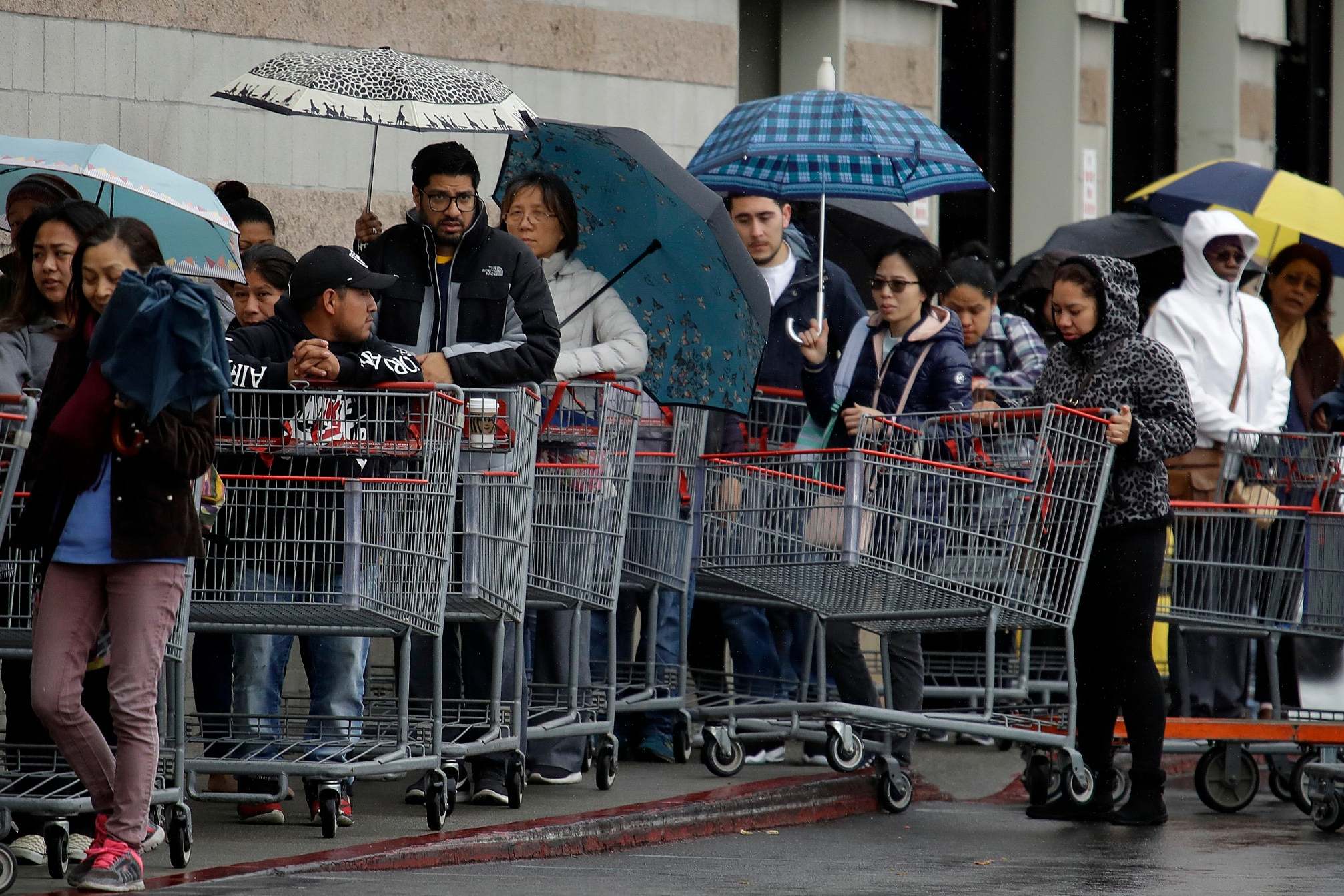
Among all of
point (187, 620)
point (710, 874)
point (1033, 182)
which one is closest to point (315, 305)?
point (187, 620)

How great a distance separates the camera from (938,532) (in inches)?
320

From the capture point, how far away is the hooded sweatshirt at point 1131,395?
842cm

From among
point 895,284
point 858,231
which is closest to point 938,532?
point 895,284

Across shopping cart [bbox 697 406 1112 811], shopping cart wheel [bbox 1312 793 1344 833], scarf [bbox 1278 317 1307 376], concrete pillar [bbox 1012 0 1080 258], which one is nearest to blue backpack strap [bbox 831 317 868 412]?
shopping cart [bbox 697 406 1112 811]

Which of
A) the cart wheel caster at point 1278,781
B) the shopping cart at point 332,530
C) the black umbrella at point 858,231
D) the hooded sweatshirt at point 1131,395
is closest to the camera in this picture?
the shopping cart at point 332,530

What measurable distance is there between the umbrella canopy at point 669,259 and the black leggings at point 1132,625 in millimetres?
1571

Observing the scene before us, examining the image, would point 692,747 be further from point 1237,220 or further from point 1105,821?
point 1237,220

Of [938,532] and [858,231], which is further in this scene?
[858,231]

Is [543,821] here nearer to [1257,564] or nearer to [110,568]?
[110,568]

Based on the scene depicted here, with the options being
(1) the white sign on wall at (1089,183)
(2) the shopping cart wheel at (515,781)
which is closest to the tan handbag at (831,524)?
(2) the shopping cart wheel at (515,781)

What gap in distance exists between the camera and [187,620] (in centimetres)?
662

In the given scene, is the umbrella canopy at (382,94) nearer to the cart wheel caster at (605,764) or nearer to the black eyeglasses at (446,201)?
the black eyeglasses at (446,201)

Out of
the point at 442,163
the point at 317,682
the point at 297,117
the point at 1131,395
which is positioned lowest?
the point at 317,682

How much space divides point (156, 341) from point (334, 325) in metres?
1.38
